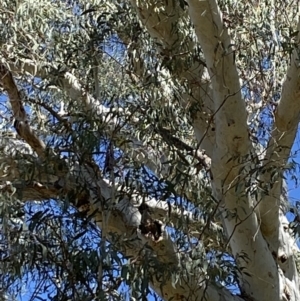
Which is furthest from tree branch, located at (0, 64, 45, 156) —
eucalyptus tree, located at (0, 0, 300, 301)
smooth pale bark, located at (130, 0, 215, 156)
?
smooth pale bark, located at (130, 0, 215, 156)

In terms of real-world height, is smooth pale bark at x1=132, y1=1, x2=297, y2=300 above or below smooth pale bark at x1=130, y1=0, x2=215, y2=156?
below

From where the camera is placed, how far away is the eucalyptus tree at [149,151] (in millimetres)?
2369

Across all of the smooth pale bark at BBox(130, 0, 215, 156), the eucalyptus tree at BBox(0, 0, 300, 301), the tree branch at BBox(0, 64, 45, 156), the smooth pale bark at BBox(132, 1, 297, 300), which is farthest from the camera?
the smooth pale bark at BBox(130, 0, 215, 156)

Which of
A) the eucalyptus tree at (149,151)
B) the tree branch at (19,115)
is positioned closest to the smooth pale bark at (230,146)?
the eucalyptus tree at (149,151)

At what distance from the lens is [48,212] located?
2.44 meters

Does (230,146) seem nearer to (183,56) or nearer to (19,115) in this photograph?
(183,56)

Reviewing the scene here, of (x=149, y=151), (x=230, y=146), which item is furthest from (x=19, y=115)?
(x=230, y=146)

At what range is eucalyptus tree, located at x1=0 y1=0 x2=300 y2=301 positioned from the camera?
2369 millimetres

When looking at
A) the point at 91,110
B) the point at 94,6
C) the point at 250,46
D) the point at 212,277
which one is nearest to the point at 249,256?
the point at 212,277

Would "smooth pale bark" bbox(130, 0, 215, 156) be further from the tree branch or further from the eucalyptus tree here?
the tree branch

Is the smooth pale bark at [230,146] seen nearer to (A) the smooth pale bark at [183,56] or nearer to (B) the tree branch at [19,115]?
(A) the smooth pale bark at [183,56]

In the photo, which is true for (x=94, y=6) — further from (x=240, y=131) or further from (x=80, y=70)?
(x=240, y=131)

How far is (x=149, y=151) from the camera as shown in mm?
3291

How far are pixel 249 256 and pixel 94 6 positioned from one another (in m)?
1.54
